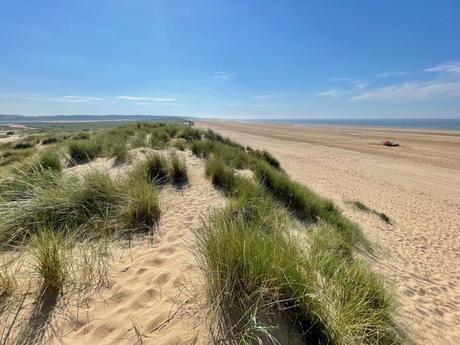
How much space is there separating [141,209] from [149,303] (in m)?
2.06

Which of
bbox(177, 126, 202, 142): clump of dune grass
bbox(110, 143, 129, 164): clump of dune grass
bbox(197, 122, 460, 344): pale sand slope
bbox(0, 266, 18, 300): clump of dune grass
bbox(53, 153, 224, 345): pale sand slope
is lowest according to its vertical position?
bbox(197, 122, 460, 344): pale sand slope

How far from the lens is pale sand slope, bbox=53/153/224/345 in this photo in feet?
7.14

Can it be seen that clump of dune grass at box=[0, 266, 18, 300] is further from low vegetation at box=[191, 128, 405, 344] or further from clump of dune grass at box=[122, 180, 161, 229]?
low vegetation at box=[191, 128, 405, 344]

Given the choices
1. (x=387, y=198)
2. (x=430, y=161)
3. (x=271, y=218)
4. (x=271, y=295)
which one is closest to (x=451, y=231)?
(x=387, y=198)

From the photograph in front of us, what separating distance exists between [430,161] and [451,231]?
14453mm

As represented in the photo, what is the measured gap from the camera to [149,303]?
102 inches

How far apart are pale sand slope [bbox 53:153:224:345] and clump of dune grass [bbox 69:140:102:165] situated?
809cm

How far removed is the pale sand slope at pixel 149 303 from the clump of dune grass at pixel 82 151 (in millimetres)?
8094

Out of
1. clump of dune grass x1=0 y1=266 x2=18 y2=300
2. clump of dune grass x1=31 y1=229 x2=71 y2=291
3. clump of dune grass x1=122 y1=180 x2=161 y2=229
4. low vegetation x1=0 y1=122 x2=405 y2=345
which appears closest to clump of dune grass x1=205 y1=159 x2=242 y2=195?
low vegetation x1=0 y1=122 x2=405 y2=345

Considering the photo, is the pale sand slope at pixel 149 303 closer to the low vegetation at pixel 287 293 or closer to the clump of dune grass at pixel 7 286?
the low vegetation at pixel 287 293

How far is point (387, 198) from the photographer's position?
33.8 ft

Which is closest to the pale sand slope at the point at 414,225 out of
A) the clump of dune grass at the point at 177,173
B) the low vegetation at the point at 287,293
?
the low vegetation at the point at 287,293

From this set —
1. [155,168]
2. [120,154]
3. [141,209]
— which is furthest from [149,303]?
[120,154]

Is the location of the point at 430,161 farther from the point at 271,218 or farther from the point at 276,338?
the point at 276,338
